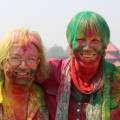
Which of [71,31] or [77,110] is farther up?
[71,31]

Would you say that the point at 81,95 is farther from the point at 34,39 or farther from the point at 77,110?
the point at 34,39

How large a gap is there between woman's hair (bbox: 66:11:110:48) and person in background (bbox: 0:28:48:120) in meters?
0.33

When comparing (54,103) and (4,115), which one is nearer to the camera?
(4,115)

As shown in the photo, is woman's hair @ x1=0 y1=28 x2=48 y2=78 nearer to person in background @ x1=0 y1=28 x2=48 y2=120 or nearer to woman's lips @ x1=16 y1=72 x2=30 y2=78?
person in background @ x1=0 y1=28 x2=48 y2=120

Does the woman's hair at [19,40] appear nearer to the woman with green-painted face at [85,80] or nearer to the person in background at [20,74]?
the person in background at [20,74]

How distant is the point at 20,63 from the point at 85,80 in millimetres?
709

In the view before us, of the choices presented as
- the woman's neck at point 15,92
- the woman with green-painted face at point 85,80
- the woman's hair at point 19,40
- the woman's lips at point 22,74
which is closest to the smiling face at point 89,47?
the woman with green-painted face at point 85,80

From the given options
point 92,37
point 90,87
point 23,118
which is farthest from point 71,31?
point 23,118

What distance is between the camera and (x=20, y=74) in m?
5.44

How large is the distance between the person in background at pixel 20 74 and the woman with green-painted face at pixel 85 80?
0.24 metres

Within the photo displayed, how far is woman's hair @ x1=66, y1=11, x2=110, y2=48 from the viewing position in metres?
5.49

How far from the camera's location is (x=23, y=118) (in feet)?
18.0

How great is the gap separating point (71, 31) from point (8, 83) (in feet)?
2.60

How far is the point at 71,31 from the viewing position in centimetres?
556
